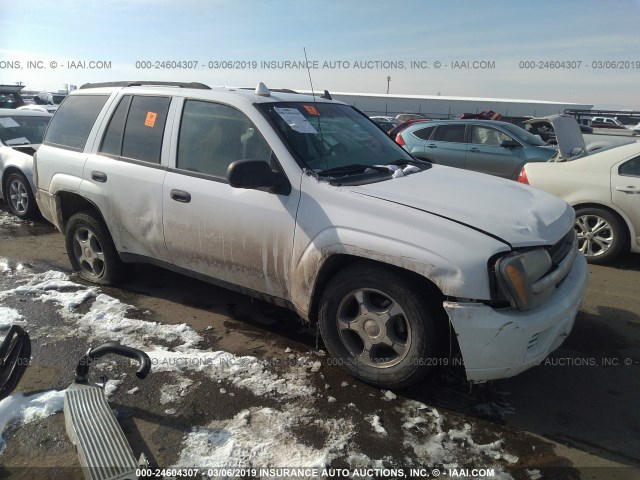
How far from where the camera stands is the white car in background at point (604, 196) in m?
5.34

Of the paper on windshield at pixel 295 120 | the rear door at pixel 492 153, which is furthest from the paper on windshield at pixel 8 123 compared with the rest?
the rear door at pixel 492 153

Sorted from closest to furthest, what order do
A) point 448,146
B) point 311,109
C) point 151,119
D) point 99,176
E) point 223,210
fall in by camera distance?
1. point 223,210
2. point 311,109
3. point 151,119
4. point 99,176
5. point 448,146

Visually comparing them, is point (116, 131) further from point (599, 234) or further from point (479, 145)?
point (479, 145)

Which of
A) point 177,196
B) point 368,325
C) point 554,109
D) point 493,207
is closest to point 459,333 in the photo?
point 368,325

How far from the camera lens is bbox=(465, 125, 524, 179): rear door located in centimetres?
891

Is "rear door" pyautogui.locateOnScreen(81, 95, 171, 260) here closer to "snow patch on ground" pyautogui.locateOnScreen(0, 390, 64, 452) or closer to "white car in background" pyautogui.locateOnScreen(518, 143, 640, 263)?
"snow patch on ground" pyautogui.locateOnScreen(0, 390, 64, 452)

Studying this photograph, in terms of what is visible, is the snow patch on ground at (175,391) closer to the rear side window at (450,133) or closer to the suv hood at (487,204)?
the suv hood at (487,204)

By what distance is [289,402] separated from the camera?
290cm

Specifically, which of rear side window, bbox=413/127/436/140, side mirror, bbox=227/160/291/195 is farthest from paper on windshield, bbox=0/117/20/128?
rear side window, bbox=413/127/436/140

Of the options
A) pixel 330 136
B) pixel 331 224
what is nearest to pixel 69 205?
pixel 330 136

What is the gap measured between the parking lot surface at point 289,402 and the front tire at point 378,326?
0.17 metres

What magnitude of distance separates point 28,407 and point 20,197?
5.32m

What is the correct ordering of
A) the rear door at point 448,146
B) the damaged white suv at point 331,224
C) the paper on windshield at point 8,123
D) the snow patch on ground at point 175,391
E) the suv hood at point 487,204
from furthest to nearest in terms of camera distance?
the rear door at point 448,146 < the paper on windshield at point 8,123 < the snow patch on ground at point 175,391 < the suv hood at point 487,204 < the damaged white suv at point 331,224

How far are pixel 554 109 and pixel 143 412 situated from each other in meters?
59.9
